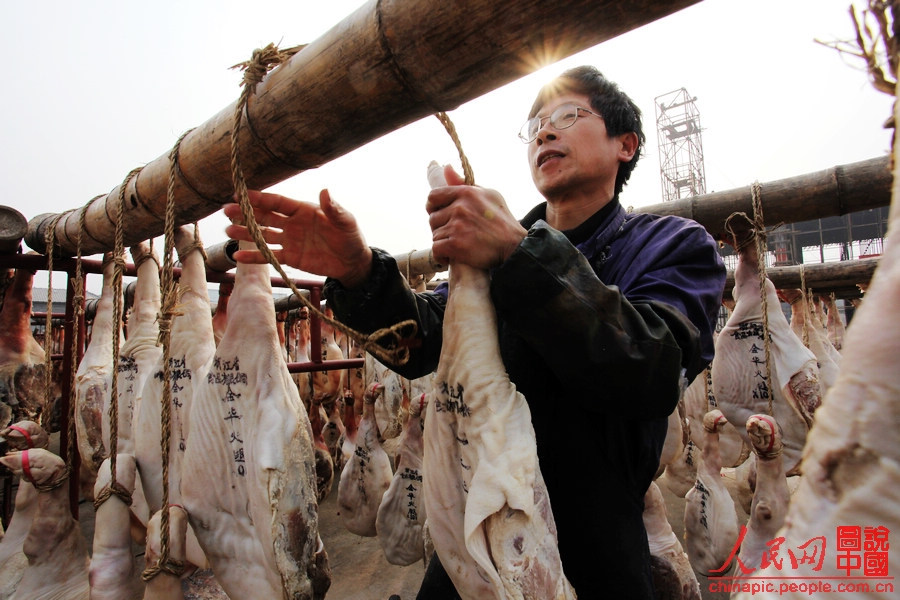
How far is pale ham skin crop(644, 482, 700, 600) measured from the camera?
2109 mm

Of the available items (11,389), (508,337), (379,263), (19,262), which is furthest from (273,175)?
(11,389)

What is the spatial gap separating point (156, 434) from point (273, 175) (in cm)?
172

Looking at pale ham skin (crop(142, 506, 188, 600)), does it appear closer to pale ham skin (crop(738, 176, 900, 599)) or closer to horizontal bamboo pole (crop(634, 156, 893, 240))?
pale ham skin (crop(738, 176, 900, 599))

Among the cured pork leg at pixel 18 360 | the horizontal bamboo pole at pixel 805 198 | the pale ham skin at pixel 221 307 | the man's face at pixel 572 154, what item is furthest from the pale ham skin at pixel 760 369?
the cured pork leg at pixel 18 360

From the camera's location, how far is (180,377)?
88.1 inches

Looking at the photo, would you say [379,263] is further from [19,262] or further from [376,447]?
[19,262]

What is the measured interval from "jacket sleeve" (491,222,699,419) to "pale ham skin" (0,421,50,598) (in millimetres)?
2804

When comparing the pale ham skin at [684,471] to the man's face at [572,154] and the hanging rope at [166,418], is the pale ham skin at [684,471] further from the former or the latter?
the hanging rope at [166,418]

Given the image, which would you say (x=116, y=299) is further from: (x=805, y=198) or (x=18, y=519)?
(x=805, y=198)

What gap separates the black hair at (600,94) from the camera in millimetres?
1571

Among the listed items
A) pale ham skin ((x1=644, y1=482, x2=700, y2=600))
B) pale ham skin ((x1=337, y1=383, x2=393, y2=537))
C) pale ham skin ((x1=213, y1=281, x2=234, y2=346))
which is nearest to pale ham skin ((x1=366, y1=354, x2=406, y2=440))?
pale ham skin ((x1=337, y1=383, x2=393, y2=537))

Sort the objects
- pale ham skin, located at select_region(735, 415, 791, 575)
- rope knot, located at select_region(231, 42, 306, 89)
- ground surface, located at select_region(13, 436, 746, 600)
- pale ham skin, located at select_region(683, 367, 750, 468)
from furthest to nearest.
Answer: pale ham skin, located at select_region(683, 367, 750, 468) < ground surface, located at select_region(13, 436, 746, 600) < pale ham skin, located at select_region(735, 415, 791, 575) < rope knot, located at select_region(231, 42, 306, 89)

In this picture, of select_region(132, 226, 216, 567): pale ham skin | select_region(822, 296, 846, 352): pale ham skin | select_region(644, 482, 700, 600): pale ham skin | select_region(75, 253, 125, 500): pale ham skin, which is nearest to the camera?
select_region(644, 482, 700, 600): pale ham skin

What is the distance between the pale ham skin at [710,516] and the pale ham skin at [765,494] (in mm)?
458
